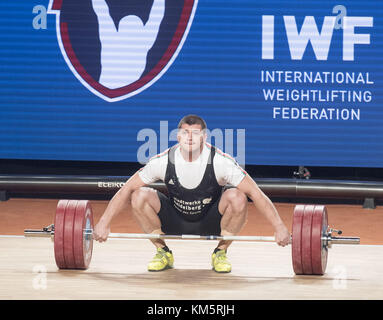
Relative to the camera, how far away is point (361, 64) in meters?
7.36

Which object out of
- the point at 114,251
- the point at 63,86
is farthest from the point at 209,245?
the point at 63,86

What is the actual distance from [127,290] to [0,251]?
→ 1.31 meters

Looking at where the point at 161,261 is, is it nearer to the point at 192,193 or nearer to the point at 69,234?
the point at 192,193

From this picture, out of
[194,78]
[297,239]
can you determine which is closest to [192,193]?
[297,239]

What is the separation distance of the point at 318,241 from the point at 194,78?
10.7 feet

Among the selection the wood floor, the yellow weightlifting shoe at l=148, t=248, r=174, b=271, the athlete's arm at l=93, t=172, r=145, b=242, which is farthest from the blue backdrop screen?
the athlete's arm at l=93, t=172, r=145, b=242

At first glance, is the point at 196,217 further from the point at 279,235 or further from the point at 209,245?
the point at 209,245

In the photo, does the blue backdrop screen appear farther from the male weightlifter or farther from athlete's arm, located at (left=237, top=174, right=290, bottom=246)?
athlete's arm, located at (left=237, top=174, right=290, bottom=246)

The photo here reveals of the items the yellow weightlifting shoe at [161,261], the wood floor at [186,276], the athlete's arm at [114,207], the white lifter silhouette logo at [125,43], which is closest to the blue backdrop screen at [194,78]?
the white lifter silhouette logo at [125,43]

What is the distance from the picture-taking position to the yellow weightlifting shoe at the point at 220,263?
4.85m

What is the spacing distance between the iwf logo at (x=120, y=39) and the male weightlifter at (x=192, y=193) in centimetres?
286

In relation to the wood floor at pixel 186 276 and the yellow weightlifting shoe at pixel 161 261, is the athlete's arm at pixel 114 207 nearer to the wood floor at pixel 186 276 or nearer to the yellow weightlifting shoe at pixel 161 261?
the wood floor at pixel 186 276

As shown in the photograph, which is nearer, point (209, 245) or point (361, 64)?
point (209, 245)

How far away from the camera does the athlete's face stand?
4.61 metres
